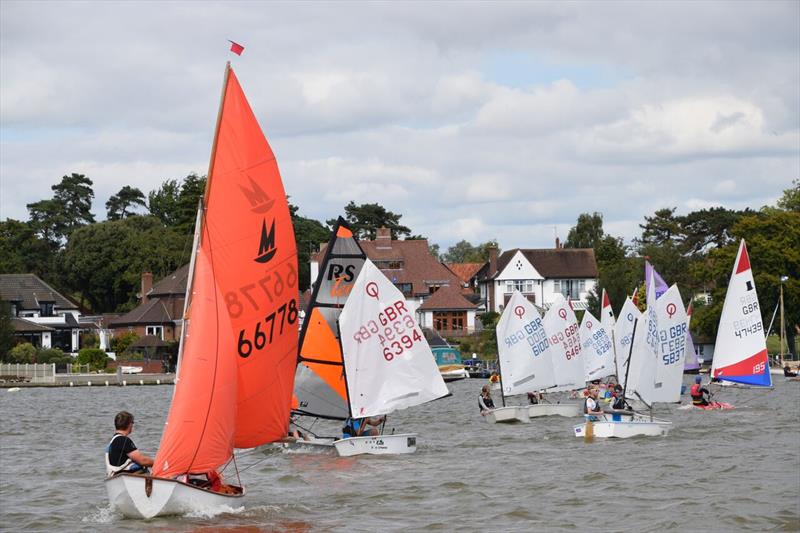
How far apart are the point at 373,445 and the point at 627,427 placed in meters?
8.32

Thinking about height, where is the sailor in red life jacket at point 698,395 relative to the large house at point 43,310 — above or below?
below

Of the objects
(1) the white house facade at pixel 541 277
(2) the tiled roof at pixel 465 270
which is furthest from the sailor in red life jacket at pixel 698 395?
(2) the tiled roof at pixel 465 270

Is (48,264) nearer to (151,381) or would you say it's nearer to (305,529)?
(151,381)

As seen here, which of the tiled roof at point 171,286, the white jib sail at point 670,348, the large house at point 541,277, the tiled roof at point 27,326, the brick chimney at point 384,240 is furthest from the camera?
the large house at point 541,277

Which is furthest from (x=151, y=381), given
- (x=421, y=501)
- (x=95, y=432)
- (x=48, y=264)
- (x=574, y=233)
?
(x=574, y=233)

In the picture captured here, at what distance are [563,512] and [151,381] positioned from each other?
62.7 meters

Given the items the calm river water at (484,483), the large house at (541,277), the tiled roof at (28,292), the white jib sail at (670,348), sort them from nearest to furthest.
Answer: the calm river water at (484,483)
the white jib sail at (670,348)
the tiled roof at (28,292)
the large house at (541,277)

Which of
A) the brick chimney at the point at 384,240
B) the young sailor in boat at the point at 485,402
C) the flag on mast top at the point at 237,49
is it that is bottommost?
the young sailor in boat at the point at 485,402

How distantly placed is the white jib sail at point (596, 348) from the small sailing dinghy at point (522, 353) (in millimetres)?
14549

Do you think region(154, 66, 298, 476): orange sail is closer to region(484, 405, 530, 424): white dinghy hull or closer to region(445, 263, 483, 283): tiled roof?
region(484, 405, 530, 424): white dinghy hull

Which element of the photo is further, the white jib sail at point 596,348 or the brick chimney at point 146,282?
the brick chimney at point 146,282

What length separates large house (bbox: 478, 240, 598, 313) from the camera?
118 m

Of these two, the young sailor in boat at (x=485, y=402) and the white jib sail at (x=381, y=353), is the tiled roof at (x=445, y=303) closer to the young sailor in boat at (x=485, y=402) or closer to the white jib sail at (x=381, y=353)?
the young sailor in boat at (x=485, y=402)

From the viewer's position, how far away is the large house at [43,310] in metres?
103
